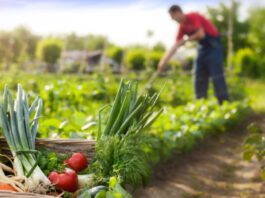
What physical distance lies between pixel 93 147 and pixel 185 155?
2.99 metres

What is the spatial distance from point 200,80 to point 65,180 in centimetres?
587

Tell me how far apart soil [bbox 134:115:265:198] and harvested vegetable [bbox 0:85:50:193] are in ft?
4.81

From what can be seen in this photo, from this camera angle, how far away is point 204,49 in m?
A: 8.12

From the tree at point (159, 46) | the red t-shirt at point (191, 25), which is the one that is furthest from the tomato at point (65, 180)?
the tree at point (159, 46)

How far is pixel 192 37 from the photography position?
295 inches

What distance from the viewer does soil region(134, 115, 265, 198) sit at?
4438 mm

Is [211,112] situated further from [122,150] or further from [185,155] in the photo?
[122,150]

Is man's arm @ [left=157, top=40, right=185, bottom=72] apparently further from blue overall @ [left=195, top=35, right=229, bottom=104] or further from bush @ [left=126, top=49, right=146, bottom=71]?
bush @ [left=126, top=49, right=146, bottom=71]

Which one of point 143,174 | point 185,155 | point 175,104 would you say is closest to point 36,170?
point 143,174

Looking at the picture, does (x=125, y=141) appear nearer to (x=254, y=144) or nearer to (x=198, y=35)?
(x=254, y=144)

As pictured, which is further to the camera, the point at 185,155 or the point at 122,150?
the point at 185,155

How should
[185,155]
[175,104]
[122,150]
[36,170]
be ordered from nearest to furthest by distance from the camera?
[36,170], [122,150], [185,155], [175,104]

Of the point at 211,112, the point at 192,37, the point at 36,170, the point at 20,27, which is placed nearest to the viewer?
the point at 36,170

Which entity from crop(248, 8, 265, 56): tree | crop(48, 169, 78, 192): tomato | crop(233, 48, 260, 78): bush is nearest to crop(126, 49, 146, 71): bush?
crop(233, 48, 260, 78): bush
